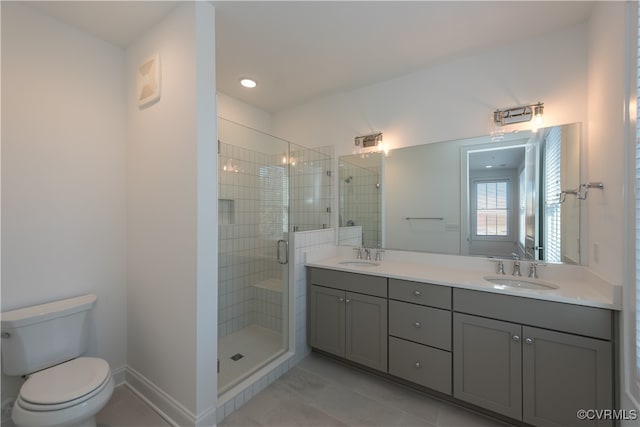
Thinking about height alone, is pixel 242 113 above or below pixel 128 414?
above

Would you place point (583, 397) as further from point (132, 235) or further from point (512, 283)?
point (132, 235)

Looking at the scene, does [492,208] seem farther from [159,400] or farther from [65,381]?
[65,381]

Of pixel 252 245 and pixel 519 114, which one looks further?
pixel 252 245

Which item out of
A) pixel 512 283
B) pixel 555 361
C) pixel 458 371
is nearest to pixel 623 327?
pixel 555 361

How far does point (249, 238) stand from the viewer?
2.66 metres

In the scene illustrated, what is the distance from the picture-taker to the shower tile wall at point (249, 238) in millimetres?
2479

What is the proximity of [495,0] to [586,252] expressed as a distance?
173 cm

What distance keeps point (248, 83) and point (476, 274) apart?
2706mm

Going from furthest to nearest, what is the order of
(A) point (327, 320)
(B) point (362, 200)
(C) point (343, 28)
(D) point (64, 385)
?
(B) point (362, 200)
(A) point (327, 320)
(C) point (343, 28)
(D) point (64, 385)

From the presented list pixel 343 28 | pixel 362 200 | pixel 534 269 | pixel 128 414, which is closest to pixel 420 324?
pixel 534 269

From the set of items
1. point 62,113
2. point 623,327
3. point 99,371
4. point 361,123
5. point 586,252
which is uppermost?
point 361,123

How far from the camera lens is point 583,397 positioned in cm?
138

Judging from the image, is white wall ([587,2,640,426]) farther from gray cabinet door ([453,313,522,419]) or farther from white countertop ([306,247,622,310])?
gray cabinet door ([453,313,522,419])

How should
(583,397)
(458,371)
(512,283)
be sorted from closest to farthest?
(583,397) → (458,371) → (512,283)
